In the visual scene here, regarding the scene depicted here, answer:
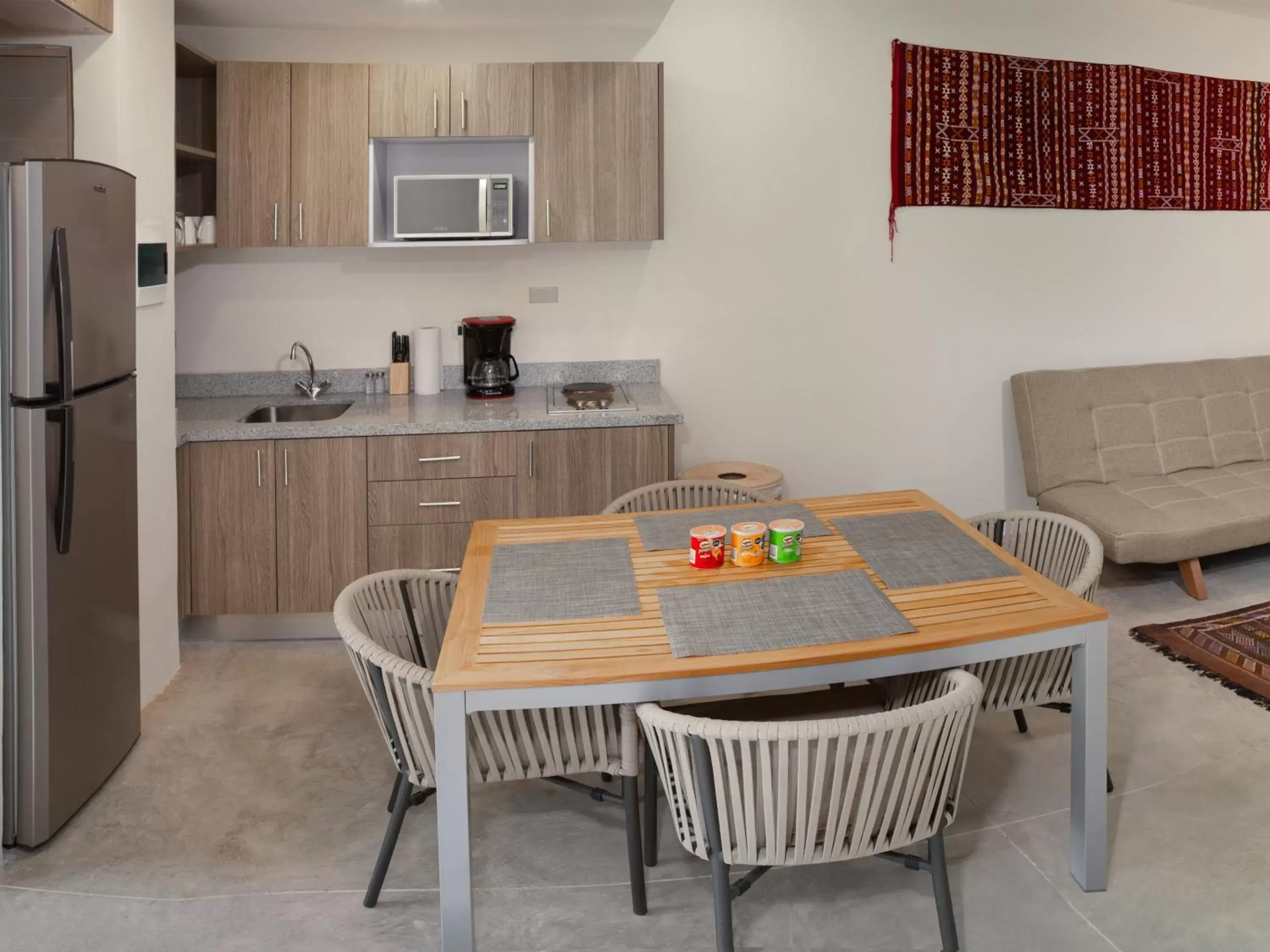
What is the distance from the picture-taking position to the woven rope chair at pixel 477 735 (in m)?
2.39

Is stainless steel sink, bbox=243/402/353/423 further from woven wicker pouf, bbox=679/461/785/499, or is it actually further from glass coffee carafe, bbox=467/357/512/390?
woven wicker pouf, bbox=679/461/785/499

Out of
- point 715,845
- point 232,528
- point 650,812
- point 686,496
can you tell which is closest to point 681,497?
point 686,496

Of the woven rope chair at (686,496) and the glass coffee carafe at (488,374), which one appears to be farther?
the glass coffee carafe at (488,374)

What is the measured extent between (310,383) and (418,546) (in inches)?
35.3

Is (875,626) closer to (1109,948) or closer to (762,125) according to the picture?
(1109,948)

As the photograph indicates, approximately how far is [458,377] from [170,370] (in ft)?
4.04

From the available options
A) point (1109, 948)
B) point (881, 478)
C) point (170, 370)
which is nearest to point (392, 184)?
point (170, 370)

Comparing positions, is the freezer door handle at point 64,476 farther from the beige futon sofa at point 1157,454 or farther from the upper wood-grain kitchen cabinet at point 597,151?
the beige futon sofa at point 1157,454

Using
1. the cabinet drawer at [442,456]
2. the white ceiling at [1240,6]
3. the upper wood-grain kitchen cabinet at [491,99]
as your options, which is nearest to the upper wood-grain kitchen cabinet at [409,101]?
the upper wood-grain kitchen cabinet at [491,99]

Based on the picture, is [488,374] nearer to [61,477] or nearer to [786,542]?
[61,477]

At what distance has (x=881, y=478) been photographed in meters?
5.15

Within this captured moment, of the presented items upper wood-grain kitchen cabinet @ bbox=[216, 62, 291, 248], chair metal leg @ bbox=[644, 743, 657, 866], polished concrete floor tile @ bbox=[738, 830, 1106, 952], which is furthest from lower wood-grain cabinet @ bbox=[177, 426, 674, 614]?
polished concrete floor tile @ bbox=[738, 830, 1106, 952]

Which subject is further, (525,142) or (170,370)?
Result: (525,142)

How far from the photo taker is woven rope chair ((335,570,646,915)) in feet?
7.84
